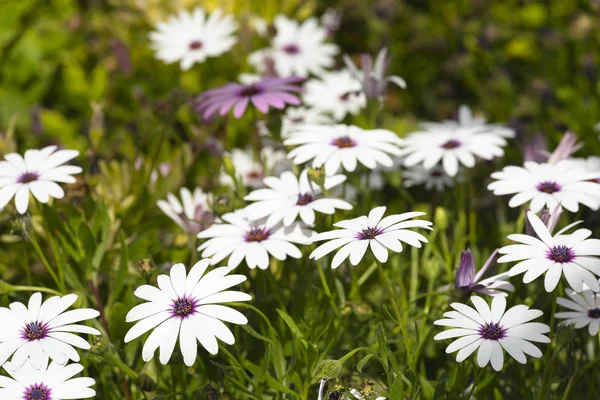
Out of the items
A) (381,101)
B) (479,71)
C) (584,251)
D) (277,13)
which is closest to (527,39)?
(479,71)

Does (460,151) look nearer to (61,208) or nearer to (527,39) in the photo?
(61,208)

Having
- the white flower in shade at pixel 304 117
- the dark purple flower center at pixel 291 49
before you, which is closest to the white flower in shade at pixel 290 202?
the white flower in shade at pixel 304 117

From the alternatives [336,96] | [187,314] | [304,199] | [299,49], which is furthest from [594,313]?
[299,49]

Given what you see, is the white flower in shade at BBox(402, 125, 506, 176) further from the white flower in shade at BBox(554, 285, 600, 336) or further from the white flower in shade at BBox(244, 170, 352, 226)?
the white flower in shade at BBox(554, 285, 600, 336)

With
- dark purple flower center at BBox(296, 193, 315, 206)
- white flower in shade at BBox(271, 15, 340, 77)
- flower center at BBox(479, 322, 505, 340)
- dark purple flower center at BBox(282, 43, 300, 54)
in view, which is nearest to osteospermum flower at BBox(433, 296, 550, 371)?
flower center at BBox(479, 322, 505, 340)

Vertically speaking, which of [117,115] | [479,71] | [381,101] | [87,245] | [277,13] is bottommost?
[87,245]
